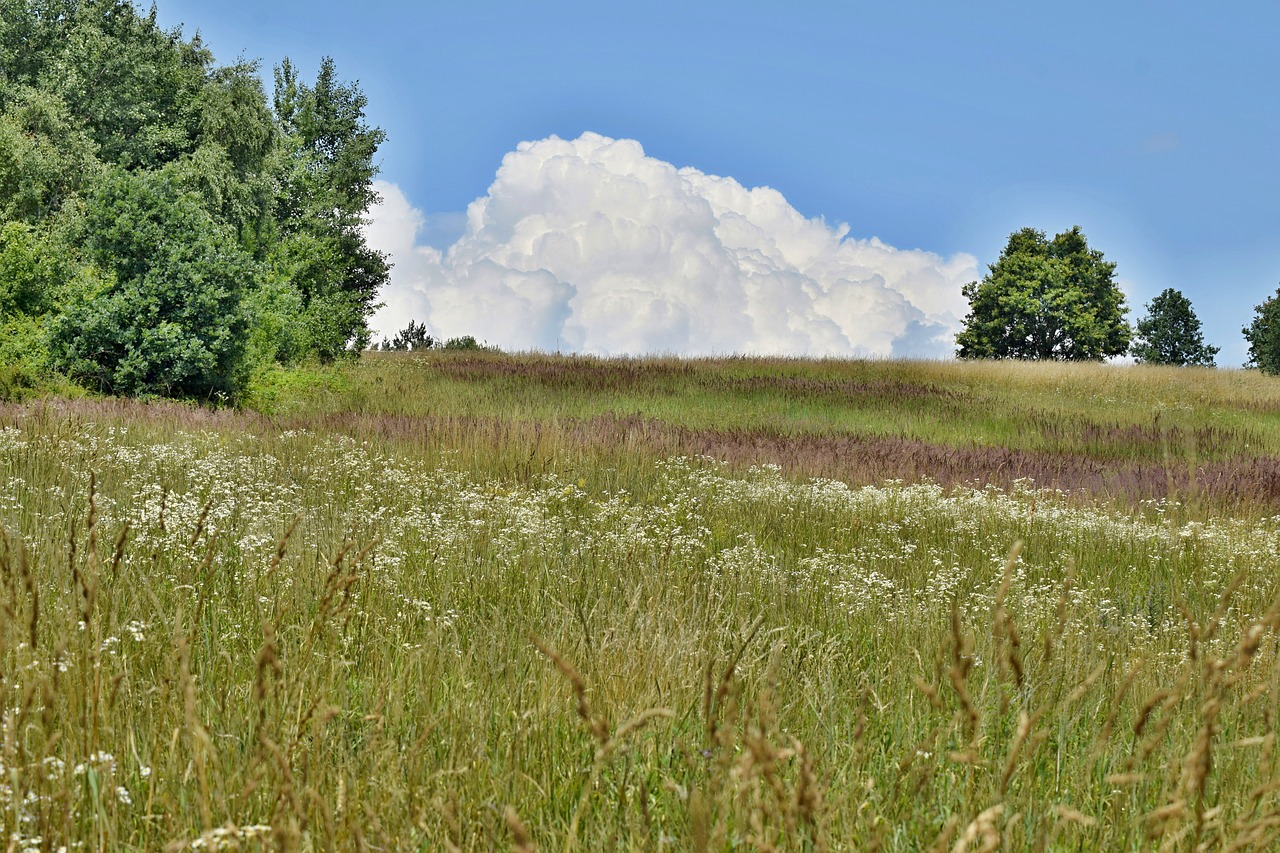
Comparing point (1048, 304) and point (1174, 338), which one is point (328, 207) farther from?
point (1174, 338)

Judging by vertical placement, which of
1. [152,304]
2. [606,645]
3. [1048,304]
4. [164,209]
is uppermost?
[1048,304]

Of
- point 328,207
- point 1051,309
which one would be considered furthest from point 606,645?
point 1051,309

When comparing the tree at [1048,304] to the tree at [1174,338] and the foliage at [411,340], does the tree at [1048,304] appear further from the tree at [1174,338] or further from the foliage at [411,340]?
the foliage at [411,340]

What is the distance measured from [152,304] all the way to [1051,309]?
46.7m

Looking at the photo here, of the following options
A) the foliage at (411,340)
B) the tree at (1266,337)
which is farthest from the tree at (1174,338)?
the foliage at (411,340)

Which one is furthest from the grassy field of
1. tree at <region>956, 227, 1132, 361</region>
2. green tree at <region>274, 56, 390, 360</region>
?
tree at <region>956, 227, 1132, 361</region>

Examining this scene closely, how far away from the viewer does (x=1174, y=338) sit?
57031 millimetres

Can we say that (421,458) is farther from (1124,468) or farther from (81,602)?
(1124,468)

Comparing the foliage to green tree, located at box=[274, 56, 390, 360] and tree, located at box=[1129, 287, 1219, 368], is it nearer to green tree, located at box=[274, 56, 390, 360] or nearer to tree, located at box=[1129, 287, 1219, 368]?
green tree, located at box=[274, 56, 390, 360]

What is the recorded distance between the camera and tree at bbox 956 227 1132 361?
50406mm

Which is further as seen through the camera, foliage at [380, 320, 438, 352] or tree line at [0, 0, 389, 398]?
foliage at [380, 320, 438, 352]

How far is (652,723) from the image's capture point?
249 cm

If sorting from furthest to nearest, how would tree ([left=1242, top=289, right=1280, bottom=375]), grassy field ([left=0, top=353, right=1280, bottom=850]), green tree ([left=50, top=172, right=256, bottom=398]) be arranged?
tree ([left=1242, top=289, right=1280, bottom=375])
green tree ([left=50, top=172, right=256, bottom=398])
grassy field ([left=0, top=353, right=1280, bottom=850])

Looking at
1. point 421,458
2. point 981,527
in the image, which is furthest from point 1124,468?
point 421,458
